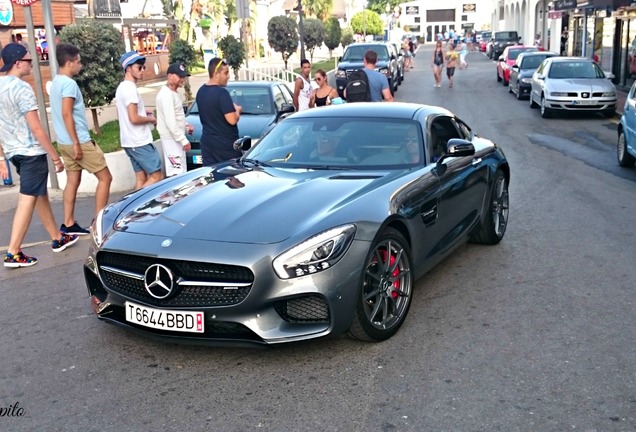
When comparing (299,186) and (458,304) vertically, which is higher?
(299,186)

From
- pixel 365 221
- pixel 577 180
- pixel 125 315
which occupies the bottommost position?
pixel 577 180

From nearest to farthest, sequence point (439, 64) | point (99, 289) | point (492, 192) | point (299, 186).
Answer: point (99, 289) < point (299, 186) < point (492, 192) < point (439, 64)

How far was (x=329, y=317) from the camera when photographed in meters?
4.31

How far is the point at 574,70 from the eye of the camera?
762 inches

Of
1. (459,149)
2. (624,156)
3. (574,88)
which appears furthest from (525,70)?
(459,149)

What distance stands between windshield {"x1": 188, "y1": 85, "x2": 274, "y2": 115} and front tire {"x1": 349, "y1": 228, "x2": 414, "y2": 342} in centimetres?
757

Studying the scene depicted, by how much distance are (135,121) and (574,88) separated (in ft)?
43.6

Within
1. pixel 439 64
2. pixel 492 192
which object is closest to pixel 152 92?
pixel 439 64

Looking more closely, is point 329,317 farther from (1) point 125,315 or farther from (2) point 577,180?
(2) point 577,180

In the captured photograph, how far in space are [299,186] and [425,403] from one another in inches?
73.0

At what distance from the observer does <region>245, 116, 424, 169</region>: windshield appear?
226 inches

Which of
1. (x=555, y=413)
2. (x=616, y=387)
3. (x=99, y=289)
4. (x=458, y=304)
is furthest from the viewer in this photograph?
(x=458, y=304)

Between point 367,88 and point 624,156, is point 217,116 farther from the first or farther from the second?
point 624,156

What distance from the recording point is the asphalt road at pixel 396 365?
3.79 metres
